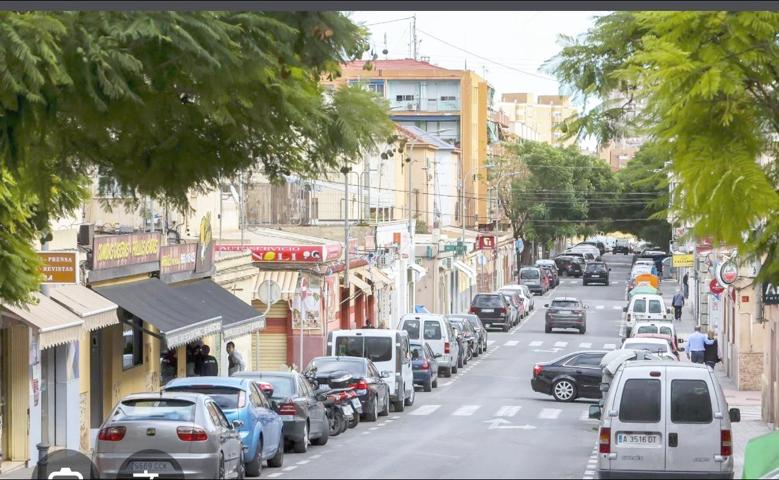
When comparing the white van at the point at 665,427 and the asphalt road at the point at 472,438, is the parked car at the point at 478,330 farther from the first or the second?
the white van at the point at 665,427

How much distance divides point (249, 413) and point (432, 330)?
2433 cm

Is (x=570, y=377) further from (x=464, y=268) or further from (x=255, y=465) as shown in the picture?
(x=464, y=268)

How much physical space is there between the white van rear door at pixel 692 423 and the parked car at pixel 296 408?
7.95 metres

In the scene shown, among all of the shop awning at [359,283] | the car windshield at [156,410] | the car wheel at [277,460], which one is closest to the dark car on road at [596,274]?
the shop awning at [359,283]

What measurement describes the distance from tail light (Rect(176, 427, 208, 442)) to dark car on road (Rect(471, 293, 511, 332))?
48725 millimetres

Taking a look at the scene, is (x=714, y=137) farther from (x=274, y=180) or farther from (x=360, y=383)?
(x=360, y=383)

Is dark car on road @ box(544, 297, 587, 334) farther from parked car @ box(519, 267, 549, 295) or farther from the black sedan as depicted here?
the black sedan

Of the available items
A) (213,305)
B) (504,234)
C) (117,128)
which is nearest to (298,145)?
Result: (117,128)

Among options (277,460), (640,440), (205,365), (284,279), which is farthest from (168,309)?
(284,279)

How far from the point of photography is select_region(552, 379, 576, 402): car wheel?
37.2 m

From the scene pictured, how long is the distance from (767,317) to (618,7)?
27.1 meters

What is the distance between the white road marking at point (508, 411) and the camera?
110 feet

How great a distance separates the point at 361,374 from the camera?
100ft

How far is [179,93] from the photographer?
1130 cm
